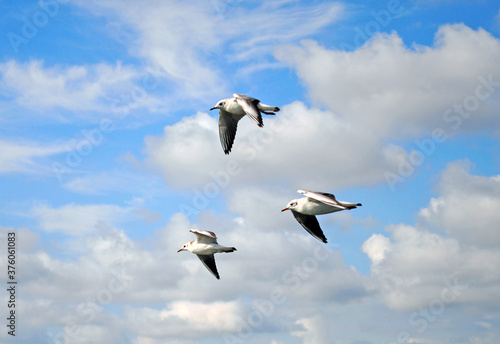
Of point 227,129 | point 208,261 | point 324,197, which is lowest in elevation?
point 324,197

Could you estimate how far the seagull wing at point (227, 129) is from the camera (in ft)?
128

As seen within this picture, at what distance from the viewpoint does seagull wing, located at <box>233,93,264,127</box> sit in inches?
1203

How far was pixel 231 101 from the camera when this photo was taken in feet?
122

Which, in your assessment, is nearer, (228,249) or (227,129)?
(228,249)

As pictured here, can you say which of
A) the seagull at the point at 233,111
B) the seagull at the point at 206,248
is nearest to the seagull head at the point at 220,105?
the seagull at the point at 233,111

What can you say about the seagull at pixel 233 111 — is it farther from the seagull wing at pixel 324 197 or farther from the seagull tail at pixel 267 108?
the seagull wing at pixel 324 197

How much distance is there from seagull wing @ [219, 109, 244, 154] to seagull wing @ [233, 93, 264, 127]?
136 inches

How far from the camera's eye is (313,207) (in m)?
31.1

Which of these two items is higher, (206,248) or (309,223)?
(206,248)

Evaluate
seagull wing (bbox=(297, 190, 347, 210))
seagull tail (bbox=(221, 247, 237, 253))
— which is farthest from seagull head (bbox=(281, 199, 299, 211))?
seagull tail (bbox=(221, 247, 237, 253))

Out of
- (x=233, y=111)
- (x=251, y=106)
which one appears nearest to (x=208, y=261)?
(x=233, y=111)

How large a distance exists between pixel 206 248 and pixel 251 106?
29.3 feet

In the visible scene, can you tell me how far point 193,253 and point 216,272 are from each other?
2.08 metres

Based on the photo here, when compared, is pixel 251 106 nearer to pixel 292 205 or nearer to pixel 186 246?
pixel 292 205
